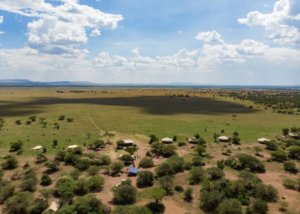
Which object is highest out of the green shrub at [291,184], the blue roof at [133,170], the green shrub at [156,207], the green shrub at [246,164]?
the green shrub at [246,164]

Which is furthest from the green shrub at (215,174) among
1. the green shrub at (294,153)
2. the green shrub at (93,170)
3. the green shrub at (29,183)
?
the green shrub at (29,183)

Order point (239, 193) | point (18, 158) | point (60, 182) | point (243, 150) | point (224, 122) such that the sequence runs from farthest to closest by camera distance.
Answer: point (224, 122)
point (243, 150)
point (18, 158)
point (60, 182)
point (239, 193)

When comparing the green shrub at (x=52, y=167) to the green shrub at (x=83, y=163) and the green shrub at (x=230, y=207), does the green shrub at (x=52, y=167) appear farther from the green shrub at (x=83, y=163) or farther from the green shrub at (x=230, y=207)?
the green shrub at (x=230, y=207)

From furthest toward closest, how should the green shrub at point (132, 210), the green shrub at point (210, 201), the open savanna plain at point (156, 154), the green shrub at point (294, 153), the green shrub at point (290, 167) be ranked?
the green shrub at point (294, 153) < the green shrub at point (290, 167) < the open savanna plain at point (156, 154) < the green shrub at point (210, 201) < the green shrub at point (132, 210)

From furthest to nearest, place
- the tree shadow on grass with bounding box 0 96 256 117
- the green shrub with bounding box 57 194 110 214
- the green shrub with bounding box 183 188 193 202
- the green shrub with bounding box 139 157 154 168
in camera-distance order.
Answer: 1. the tree shadow on grass with bounding box 0 96 256 117
2. the green shrub with bounding box 139 157 154 168
3. the green shrub with bounding box 183 188 193 202
4. the green shrub with bounding box 57 194 110 214

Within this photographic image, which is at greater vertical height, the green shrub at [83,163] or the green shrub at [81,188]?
the green shrub at [83,163]

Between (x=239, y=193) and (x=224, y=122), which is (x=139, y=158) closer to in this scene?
(x=239, y=193)

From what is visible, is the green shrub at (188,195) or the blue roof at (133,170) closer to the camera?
the green shrub at (188,195)

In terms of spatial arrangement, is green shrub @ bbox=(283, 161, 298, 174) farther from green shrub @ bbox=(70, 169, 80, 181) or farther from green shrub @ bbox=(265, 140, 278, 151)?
green shrub @ bbox=(70, 169, 80, 181)

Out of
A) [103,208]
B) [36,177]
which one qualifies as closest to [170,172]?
[103,208]

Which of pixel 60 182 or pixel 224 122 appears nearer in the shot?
pixel 60 182

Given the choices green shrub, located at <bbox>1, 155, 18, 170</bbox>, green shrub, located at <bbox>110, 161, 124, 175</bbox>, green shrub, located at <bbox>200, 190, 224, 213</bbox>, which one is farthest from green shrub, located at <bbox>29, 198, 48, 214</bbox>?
green shrub, located at <bbox>200, 190, 224, 213</bbox>
